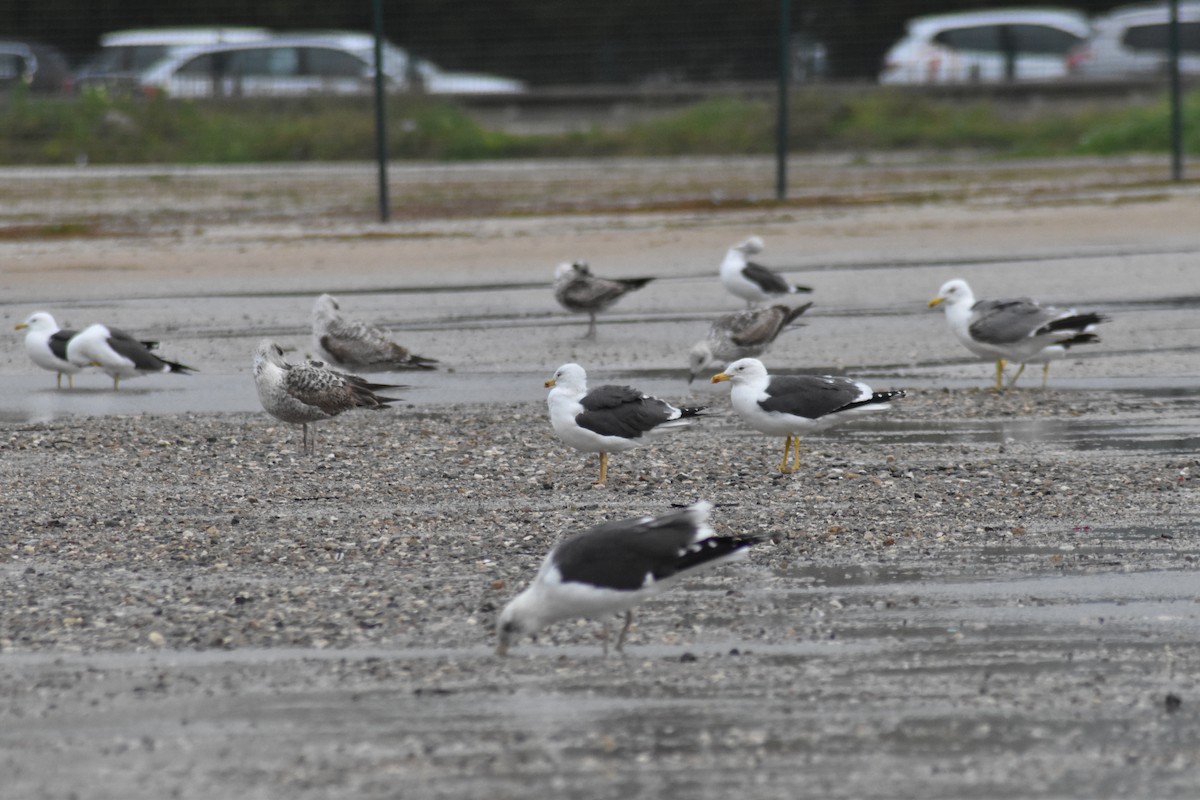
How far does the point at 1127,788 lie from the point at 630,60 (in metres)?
21.5

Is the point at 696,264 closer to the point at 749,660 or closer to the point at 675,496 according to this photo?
the point at 675,496

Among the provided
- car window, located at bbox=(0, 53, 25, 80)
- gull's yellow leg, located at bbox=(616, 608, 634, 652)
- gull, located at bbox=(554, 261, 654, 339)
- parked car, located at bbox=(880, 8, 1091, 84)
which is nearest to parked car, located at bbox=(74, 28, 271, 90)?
car window, located at bbox=(0, 53, 25, 80)

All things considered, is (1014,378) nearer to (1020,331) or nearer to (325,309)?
(1020,331)

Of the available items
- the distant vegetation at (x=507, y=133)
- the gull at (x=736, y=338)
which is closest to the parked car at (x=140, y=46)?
the distant vegetation at (x=507, y=133)

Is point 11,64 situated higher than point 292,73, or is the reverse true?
point 11,64

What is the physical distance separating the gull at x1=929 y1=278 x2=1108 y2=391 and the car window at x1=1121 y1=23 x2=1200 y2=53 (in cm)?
2009

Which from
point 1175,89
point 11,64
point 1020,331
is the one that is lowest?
point 1020,331

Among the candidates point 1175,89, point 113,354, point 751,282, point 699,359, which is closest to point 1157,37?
point 1175,89

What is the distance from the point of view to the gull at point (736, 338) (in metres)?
12.0

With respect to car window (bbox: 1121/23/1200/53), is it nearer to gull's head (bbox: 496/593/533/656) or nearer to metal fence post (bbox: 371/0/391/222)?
metal fence post (bbox: 371/0/391/222)

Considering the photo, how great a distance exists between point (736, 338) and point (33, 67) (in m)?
19.3

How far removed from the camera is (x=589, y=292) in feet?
45.9

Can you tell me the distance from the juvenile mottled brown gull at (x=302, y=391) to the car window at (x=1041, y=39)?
2449 centimetres

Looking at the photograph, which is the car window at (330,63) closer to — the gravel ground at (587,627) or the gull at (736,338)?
the gull at (736,338)
